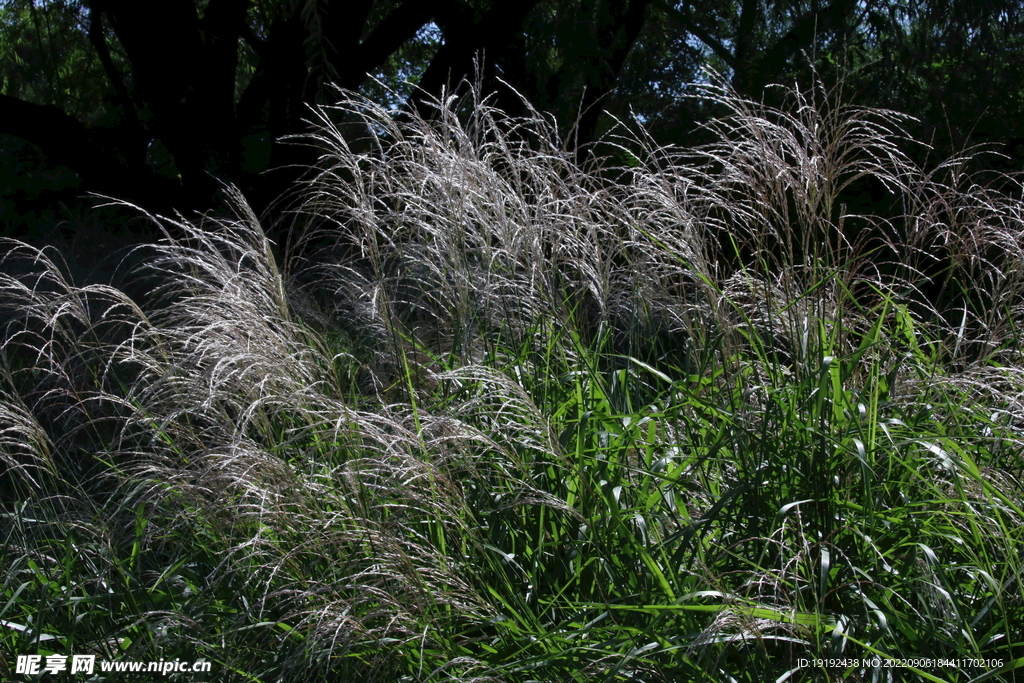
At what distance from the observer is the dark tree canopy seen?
566 cm

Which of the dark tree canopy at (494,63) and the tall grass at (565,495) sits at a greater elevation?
the dark tree canopy at (494,63)

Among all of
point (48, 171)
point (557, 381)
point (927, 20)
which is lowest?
point (557, 381)

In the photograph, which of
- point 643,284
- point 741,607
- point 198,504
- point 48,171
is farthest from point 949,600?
point 48,171

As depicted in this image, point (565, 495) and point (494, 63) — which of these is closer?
point (565, 495)

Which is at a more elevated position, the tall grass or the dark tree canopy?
the dark tree canopy

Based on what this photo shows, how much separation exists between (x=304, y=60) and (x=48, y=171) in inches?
→ 150

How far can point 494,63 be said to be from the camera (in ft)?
19.8

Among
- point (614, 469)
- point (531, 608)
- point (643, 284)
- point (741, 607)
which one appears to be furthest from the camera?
point (643, 284)

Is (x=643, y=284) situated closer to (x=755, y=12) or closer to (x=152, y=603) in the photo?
(x=152, y=603)

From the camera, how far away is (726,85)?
8.58 ft

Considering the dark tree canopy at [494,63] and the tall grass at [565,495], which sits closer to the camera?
the tall grass at [565,495]

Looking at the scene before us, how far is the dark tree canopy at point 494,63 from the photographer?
223 inches

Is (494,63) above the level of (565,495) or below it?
above

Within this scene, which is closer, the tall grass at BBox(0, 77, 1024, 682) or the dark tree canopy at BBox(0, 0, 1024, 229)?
the tall grass at BBox(0, 77, 1024, 682)
